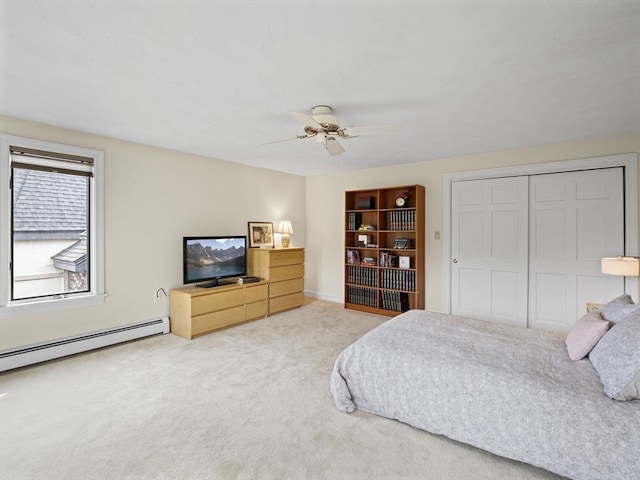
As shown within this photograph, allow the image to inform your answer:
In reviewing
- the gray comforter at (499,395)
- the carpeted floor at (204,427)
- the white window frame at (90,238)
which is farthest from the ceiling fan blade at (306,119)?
the white window frame at (90,238)

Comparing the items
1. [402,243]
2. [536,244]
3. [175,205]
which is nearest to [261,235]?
[175,205]

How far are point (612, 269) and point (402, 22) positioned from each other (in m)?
2.89

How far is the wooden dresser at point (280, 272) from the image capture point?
192 inches

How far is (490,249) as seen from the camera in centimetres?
442

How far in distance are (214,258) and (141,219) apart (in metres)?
1.03

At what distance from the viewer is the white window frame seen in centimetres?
294

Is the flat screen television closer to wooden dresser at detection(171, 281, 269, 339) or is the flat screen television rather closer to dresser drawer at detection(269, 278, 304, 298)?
wooden dresser at detection(171, 281, 269, 339)

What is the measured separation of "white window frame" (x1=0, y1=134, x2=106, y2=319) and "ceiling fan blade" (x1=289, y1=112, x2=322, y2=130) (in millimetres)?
2538

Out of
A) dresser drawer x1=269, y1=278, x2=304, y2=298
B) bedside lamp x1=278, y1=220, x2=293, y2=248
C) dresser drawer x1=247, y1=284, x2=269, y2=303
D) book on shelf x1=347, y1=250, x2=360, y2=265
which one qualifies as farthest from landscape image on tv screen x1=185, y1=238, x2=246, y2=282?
book on shelf x1=347, y1=250, x2=360, y2=265

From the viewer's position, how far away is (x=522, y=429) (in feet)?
5.73

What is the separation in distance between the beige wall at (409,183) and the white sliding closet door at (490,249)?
231 mm

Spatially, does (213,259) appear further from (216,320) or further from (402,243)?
(402,243)

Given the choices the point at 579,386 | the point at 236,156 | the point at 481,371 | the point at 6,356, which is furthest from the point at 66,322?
the point at 579,386

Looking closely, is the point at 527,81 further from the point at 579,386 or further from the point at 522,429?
the point at 522,429
